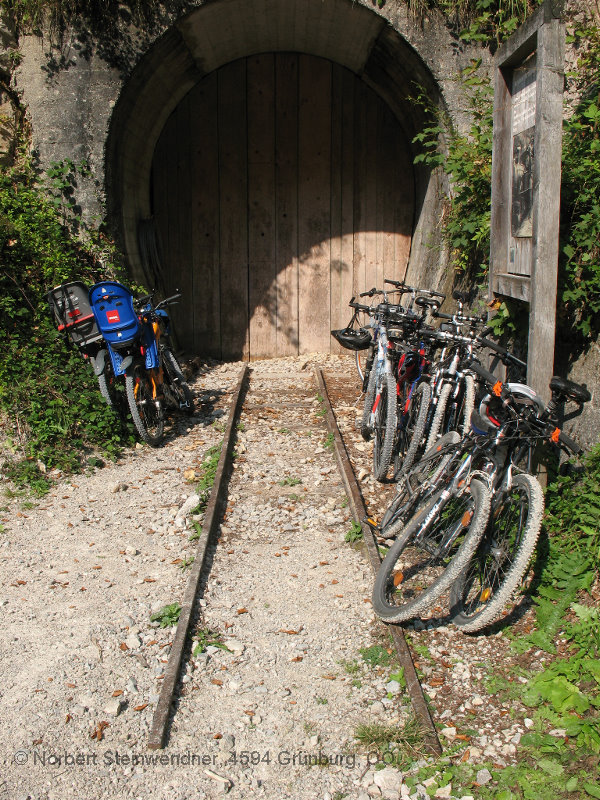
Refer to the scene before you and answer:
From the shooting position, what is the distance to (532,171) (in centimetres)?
443

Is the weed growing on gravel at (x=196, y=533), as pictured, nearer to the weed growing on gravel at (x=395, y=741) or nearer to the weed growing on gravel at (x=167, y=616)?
the weed growing on gravel at (x=167, y=616)

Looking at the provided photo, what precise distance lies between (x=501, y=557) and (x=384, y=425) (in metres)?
2.28

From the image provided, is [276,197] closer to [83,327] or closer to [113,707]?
[83,327]

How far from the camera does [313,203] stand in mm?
10367

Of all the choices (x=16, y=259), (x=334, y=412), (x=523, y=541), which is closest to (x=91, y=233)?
(x=16, y=259)

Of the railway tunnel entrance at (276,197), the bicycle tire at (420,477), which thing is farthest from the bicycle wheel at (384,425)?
the railway tunnel entrance at (276,197)

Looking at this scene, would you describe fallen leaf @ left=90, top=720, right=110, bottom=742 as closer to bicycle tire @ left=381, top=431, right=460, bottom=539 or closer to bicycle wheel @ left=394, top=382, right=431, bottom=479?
bicycle tire @ left=381, top=431, right=460, bottom=539

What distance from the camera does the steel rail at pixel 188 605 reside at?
3.24m

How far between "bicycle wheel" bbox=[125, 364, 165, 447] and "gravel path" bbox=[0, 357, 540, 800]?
59 cm

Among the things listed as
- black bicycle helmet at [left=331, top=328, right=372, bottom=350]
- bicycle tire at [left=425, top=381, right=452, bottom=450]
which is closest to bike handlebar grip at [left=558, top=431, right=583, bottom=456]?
bicycle tire at [left=425, top=381, right=452, bottom=450]

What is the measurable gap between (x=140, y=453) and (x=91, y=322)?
4.15 feet

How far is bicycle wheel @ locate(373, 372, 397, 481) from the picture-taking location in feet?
19.1

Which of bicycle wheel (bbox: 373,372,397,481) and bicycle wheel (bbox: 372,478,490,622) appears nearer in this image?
bicycle wheel (bbox: 372,478,490,622)

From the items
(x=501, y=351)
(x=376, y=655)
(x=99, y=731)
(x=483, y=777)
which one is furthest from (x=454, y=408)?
(x=99, y=731)
